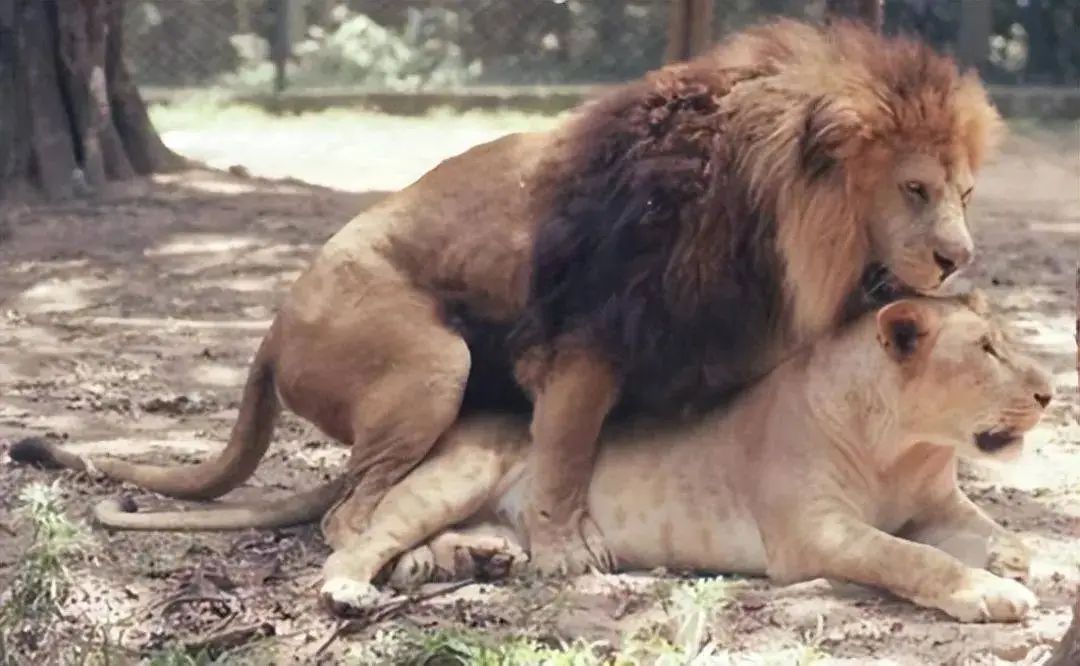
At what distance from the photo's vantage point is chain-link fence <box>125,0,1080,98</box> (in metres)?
14.1

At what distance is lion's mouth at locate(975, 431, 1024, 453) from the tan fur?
15 millimetres

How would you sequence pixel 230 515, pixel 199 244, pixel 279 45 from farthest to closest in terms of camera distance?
pixel 279 45, pixel 199 244, pixel 230 515

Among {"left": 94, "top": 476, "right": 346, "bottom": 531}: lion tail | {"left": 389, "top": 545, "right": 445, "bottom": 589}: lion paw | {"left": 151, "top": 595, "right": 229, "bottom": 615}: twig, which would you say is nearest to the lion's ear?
{"left": 389, "top": 545, "right": 445, "bottom": 589}: lion paw

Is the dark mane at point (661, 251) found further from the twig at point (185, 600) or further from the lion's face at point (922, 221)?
the twig at point (185, 600)

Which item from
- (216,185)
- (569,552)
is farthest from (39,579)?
(216,185)

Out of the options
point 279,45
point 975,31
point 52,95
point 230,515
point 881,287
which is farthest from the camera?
point 279,45

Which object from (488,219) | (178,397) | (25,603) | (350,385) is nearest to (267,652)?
(25,603)

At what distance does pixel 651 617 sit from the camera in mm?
3770

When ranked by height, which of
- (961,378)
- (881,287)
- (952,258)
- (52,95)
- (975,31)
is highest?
(952,258)

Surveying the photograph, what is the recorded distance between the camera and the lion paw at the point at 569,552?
4109mm

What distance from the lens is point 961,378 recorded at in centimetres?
380

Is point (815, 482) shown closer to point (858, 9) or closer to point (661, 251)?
point (661, 251)

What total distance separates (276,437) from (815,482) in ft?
6.81

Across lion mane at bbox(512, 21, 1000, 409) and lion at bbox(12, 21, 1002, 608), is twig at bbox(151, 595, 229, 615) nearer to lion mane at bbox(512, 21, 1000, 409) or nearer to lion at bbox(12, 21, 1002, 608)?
lion at bbox(12, 21, 1002, 608)
